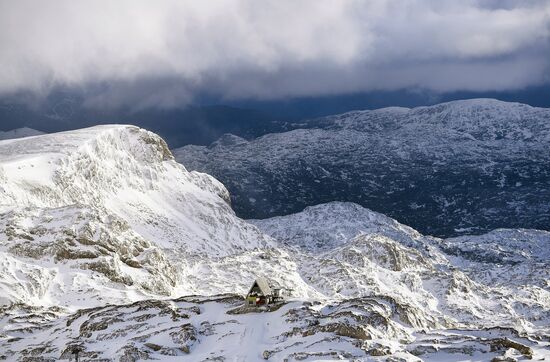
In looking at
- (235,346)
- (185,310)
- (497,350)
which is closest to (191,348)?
(235,346)

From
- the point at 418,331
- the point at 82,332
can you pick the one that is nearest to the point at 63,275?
the point at 82,332

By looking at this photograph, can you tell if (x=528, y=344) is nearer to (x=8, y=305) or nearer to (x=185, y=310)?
(x=185, y=310)

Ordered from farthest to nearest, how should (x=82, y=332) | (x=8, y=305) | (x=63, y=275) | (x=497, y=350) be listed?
1. (x=63, y=275)
2. (x=8, y=305)
3. (x=82, y=332)
4. (x=497, y=350)

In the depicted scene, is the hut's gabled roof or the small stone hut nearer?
the hut's gabled roof

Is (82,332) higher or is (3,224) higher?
(3,224)

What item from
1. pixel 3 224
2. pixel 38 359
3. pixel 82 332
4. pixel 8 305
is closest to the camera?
pixel 38 359

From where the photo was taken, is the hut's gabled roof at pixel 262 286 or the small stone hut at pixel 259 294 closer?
the hut's gabled roof at pixel 262 286

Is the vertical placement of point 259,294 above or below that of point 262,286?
below

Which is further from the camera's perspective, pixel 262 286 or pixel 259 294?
pixel 262 286

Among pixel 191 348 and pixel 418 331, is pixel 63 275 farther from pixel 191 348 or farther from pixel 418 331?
pixel 418 331

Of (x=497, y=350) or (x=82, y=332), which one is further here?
(x=82, y=332)
